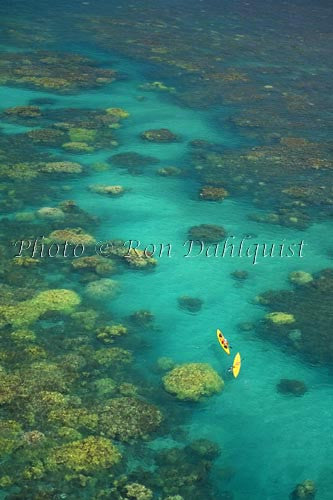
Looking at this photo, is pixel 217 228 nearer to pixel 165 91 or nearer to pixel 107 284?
pixel 107 284

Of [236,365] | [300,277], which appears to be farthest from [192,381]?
[300,277]

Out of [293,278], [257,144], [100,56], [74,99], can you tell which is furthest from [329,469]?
[100,56]

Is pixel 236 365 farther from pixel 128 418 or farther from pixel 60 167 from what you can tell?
pixel 60 167

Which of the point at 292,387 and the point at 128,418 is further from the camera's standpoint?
the point at 292,387

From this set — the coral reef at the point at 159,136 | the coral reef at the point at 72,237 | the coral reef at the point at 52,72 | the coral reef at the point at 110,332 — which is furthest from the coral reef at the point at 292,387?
the coral reef at the point at 52,72

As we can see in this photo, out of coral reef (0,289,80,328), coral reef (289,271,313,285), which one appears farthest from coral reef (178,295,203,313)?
coral reef (289,271,313,285)

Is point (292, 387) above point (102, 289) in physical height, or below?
below
